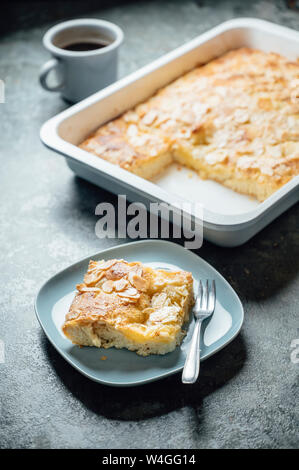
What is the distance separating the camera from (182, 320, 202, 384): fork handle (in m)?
1.32

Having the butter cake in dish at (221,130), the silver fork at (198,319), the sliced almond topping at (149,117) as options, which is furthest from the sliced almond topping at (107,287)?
the sliced almond topping at (149,117)

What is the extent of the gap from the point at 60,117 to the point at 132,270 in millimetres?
674

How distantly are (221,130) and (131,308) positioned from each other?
86 centimetres

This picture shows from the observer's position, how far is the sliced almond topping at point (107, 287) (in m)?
1.51

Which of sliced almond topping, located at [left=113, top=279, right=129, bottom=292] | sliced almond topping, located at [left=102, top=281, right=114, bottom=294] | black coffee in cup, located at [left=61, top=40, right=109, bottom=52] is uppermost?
black coffee in cup, located at [left=61, top=40, right=109, bottom=52]

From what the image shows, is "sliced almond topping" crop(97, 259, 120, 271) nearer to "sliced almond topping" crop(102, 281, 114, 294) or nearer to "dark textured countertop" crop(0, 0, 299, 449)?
"sliced almond topping" crop(102, 281, 114, 294)

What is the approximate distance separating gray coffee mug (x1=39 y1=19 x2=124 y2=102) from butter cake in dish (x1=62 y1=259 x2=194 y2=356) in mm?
954

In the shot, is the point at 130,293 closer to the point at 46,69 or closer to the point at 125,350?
the point at 125,350

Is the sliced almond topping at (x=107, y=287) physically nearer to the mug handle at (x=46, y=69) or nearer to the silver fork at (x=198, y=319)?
the silver fork at (x=198, y=319)

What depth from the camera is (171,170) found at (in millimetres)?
2051

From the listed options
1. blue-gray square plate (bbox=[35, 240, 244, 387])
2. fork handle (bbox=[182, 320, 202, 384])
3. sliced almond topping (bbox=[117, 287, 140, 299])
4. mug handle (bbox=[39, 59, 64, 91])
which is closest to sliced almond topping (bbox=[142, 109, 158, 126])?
mug handle (bbox=[39, 59, 64, 91])

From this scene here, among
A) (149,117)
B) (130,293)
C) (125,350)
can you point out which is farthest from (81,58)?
(125,350)

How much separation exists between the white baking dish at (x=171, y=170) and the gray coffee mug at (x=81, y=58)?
147 millimetres

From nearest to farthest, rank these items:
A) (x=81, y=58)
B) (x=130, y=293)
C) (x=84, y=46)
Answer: (x=130, y=293), (x=81, y=58), (x=84, y=46)
